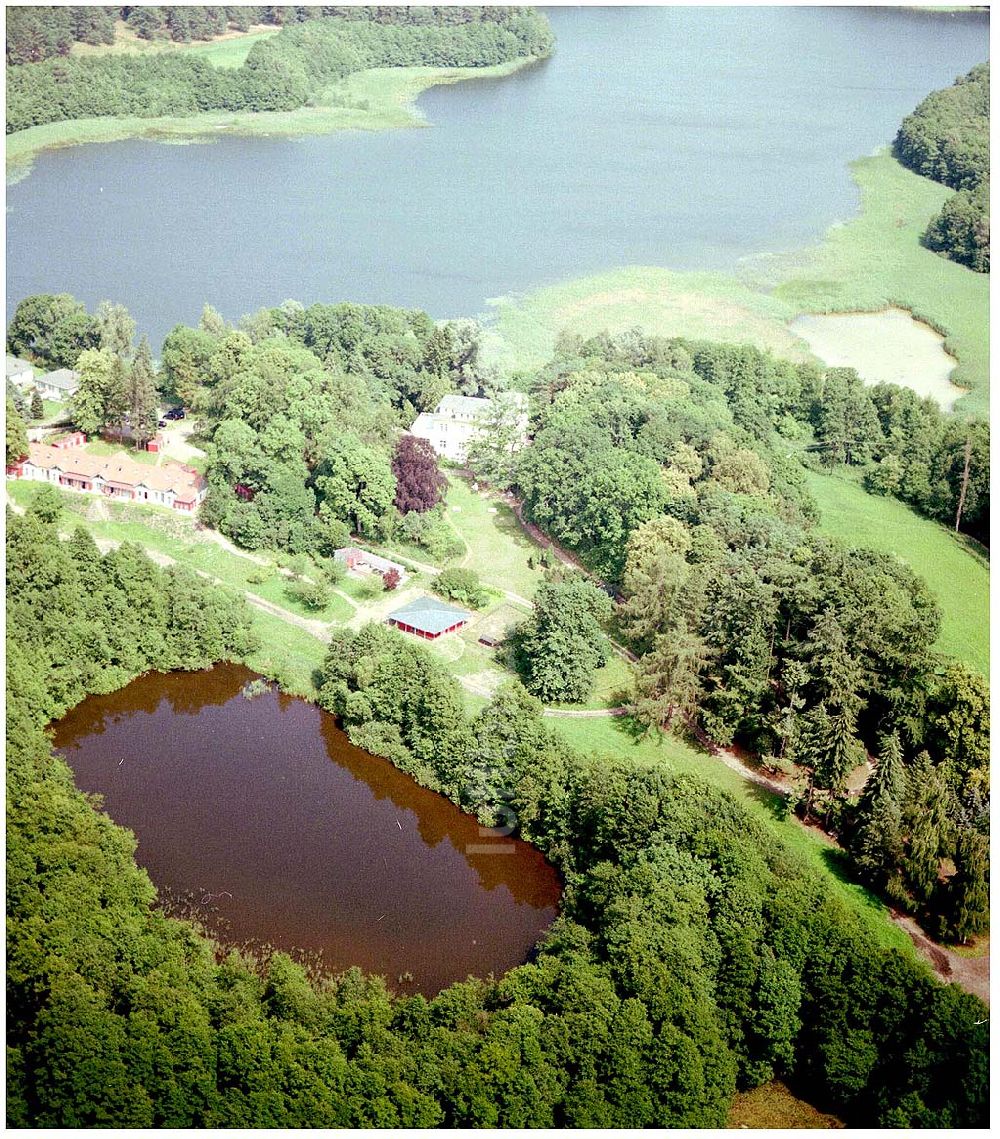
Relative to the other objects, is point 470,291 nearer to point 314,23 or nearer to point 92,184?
point 92,184

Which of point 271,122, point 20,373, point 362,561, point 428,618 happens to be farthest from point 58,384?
point 271,122

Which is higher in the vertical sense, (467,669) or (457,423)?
(457,423)

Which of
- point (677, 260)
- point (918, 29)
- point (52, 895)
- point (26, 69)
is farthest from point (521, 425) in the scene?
point (918, 29)

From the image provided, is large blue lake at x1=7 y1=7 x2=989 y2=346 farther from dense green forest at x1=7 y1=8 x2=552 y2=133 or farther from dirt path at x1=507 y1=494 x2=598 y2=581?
dirt path at x1=507 y1=494 x2=598 y2=581

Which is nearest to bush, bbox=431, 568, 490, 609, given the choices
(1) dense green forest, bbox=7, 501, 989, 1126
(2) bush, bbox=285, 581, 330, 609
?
(2) bush, bbox=285, 581, 330, 609

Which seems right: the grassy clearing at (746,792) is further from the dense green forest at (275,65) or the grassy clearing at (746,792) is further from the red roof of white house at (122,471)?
the dense green forest at (275,65)

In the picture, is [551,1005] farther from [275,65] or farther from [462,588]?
[275,65]
